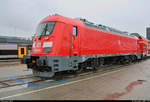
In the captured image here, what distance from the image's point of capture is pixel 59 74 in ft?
29.5

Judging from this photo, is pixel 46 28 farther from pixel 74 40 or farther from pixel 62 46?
pixel 74 40

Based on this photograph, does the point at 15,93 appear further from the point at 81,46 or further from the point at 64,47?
the point at 81,46

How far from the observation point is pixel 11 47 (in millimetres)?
22312

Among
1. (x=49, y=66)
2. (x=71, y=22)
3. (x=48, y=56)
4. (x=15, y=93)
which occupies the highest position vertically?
(x=71, y=22)

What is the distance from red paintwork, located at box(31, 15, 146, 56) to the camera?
7.55 meters

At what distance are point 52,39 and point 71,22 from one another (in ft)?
5.96

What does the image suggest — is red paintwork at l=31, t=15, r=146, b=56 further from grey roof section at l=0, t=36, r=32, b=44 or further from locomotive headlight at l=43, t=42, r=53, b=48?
grey roof section at l=0, t=36, r=32, b=44

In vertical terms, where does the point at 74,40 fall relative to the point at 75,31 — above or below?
below

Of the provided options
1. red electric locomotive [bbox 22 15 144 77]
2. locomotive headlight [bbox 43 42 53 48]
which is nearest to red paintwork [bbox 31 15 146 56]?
red electric locomotive [bbox 22 15 144 77]

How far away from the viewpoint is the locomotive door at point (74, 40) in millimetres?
8266

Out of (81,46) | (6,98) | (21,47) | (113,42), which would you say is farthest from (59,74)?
(21,47)

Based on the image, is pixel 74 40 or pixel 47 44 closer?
pixel 47 44

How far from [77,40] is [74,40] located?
0.28 meters

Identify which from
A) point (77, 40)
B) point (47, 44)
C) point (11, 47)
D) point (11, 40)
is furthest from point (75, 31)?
point (11, 40)
